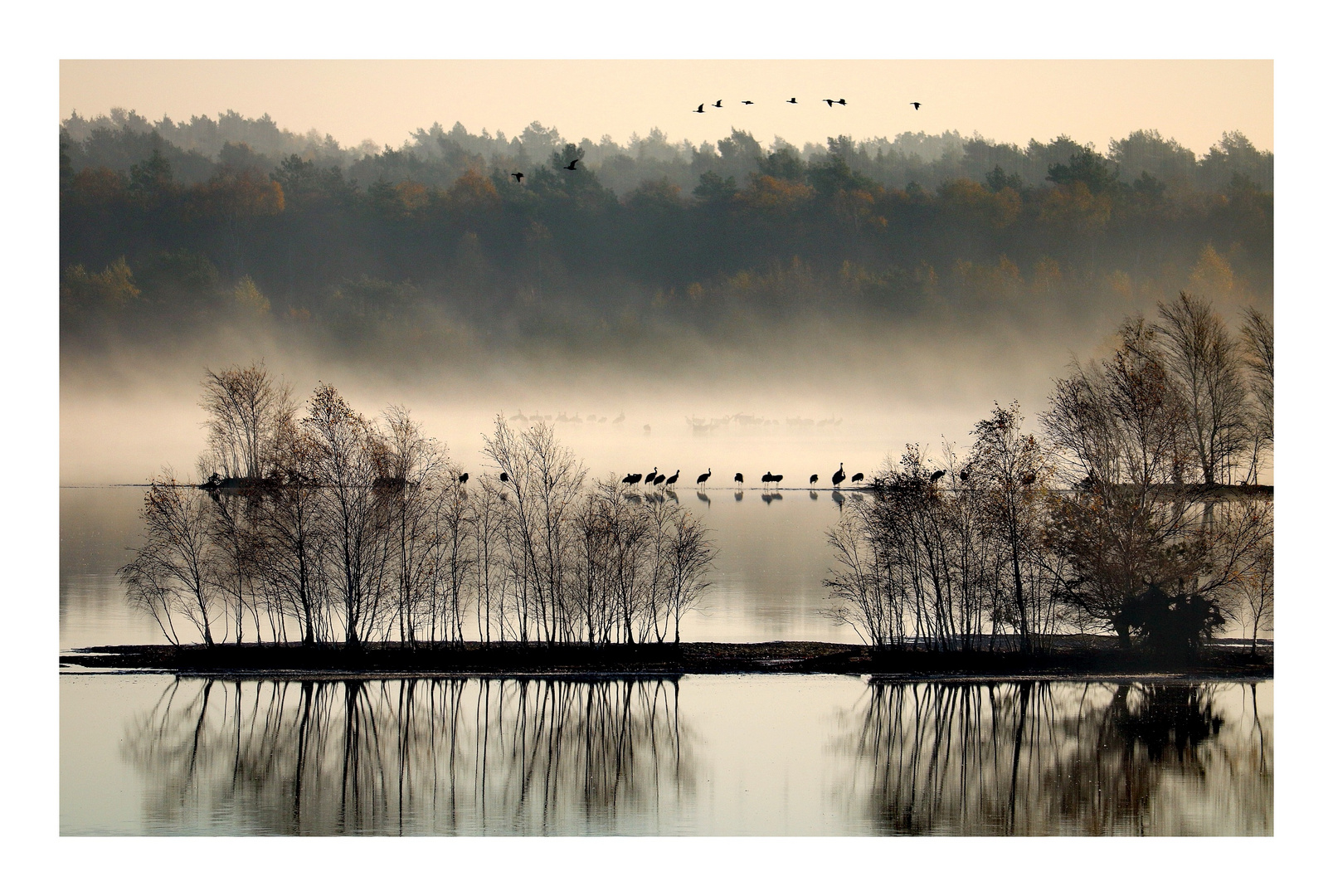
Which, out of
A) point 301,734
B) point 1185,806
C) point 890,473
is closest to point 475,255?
point 890,473

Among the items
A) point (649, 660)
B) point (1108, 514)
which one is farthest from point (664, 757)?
point (1108, 514)

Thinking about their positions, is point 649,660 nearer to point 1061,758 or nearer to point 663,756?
point 663,756

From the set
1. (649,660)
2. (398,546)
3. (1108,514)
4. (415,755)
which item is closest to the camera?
(415,755)

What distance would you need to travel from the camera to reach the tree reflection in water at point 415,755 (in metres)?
19.2

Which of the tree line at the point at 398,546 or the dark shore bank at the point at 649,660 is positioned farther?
the tree line at the point at 398,546

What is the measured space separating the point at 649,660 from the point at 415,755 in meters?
6.57

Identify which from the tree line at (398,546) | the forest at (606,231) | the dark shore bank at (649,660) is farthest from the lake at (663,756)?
the forest at (606,231)

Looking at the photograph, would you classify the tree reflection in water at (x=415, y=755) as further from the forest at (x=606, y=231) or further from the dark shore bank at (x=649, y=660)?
the forest at (x=606, y=231)

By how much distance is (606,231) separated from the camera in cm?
3906

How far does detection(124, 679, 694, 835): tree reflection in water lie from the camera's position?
1920cm

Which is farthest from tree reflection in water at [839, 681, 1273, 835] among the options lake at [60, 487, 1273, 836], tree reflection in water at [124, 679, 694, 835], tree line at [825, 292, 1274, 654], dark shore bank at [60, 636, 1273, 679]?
tree reflection in water at [124, 679, 694, 835]

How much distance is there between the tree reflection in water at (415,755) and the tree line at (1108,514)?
6918 millimetres

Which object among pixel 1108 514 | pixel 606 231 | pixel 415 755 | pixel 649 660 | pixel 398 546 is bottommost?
pixel 415 755

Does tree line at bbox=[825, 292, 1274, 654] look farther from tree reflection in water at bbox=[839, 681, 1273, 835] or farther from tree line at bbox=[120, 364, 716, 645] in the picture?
tree line at bbox=[120, 364, 716, 645]
